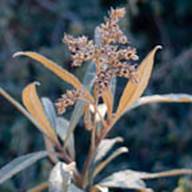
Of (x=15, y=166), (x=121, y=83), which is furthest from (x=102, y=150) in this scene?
(x=121, y=83)

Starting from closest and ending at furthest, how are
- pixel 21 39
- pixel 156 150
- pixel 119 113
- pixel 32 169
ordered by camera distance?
pixel 119 113
pixel 32 169
pixel 156 150
pixel 21 39

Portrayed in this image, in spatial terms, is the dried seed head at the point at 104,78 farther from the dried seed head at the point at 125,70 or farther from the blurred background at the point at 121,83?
the blurred background at the point at 121,83

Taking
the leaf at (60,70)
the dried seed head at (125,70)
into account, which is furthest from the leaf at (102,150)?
the dried seed head at (125,70)

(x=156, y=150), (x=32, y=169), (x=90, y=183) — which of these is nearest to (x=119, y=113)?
(x=90, y=183)

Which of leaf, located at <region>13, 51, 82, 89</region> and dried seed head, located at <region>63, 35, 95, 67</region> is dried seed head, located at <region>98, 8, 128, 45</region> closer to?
dried seed head, located at <region>63, 35, 95, 67</region>

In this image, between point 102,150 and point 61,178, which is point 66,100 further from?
point 102,150

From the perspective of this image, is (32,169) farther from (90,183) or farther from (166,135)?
(90,183)
